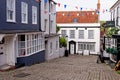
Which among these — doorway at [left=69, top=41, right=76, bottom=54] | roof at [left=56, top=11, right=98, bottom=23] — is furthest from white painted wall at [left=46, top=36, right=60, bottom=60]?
roof at [left=56, top=11, right=98, bottom=23]

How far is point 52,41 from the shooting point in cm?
3153

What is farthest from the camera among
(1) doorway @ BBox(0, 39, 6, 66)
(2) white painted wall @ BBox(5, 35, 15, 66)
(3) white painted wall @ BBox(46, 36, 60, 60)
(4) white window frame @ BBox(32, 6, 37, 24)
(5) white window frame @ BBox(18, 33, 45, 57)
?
(3) white painted wall @ BBox(46, 36, 60, 60)

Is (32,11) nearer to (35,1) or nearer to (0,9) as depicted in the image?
(35,1)

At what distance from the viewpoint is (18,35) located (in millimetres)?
17969

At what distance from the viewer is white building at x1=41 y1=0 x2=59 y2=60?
28484 millimetres

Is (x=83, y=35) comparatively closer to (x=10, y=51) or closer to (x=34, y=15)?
(x=34, y=15)

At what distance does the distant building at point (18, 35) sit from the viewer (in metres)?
16.2

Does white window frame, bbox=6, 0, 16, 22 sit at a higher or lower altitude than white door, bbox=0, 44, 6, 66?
higher

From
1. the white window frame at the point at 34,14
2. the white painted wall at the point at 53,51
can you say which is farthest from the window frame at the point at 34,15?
the white painted wall at the point at 53,51

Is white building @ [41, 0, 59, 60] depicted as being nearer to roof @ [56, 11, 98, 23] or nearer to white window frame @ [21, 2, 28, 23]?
white window frame @ [21, 2, 28, 23]

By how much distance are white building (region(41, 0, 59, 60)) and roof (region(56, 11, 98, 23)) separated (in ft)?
69.3

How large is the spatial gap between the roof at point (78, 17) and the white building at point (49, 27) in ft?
69.3

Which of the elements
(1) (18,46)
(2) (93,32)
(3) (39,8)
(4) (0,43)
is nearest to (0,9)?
(4) (0,43)

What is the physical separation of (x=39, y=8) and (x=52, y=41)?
7060 millimetres
